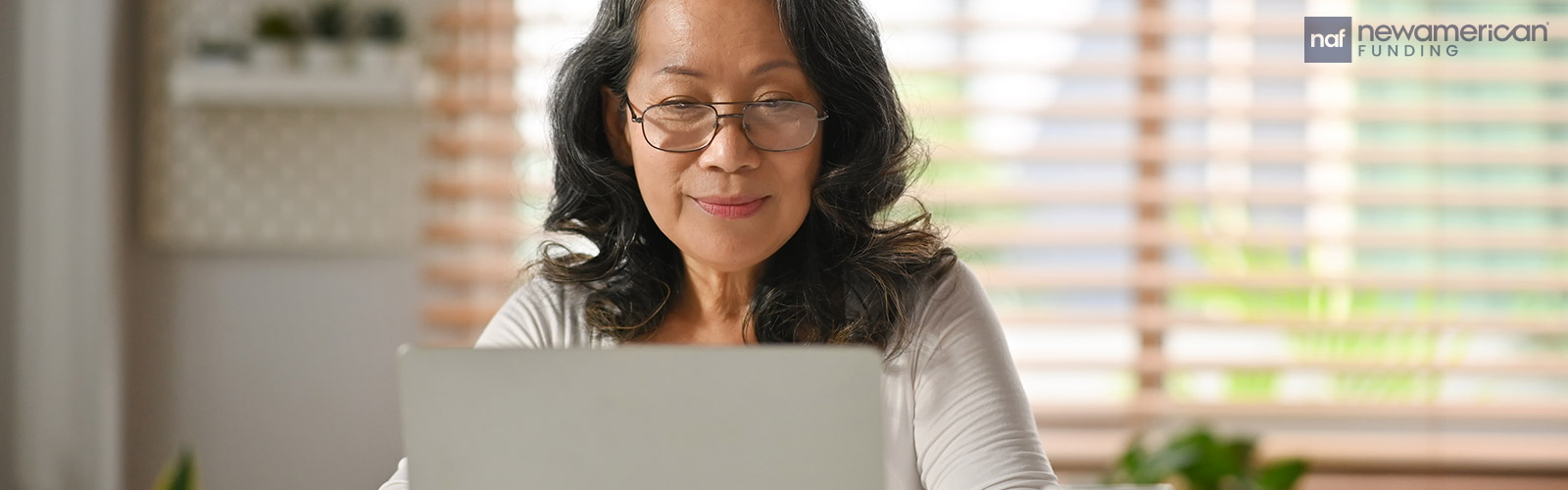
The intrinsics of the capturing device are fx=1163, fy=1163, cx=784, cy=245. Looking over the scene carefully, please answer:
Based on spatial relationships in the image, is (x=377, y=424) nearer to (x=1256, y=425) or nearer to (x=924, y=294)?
(x=924, y=294)

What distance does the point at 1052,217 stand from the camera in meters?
2.57

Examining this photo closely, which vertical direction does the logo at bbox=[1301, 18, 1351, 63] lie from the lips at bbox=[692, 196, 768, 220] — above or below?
above

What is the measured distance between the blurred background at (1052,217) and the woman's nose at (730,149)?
4.42 feet

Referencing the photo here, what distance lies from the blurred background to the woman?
1172 mm

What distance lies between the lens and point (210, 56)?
7.81 ft

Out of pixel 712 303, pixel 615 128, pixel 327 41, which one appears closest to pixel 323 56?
pixel 327 41

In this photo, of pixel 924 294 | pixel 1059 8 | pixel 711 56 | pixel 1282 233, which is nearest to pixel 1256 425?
pixel 1282 233

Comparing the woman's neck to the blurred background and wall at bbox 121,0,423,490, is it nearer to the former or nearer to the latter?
the blurred background

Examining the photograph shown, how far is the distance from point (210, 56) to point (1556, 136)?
2.81 m

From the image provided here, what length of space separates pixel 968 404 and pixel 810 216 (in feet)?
0.92

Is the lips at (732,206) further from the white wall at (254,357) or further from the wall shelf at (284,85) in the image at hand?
the white wall at (254,357)

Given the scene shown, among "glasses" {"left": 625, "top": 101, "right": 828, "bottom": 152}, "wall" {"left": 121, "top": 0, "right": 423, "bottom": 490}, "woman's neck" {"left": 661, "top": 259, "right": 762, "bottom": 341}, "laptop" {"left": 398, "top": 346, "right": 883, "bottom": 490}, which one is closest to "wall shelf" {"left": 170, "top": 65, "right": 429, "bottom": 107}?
"wall" {"left": 121, "top": 0, "right": 423, "bottom": 490}

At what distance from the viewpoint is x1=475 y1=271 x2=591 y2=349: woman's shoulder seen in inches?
51.7

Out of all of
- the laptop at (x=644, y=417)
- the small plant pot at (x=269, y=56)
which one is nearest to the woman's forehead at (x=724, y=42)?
the laptop at (x=644, y=417)
